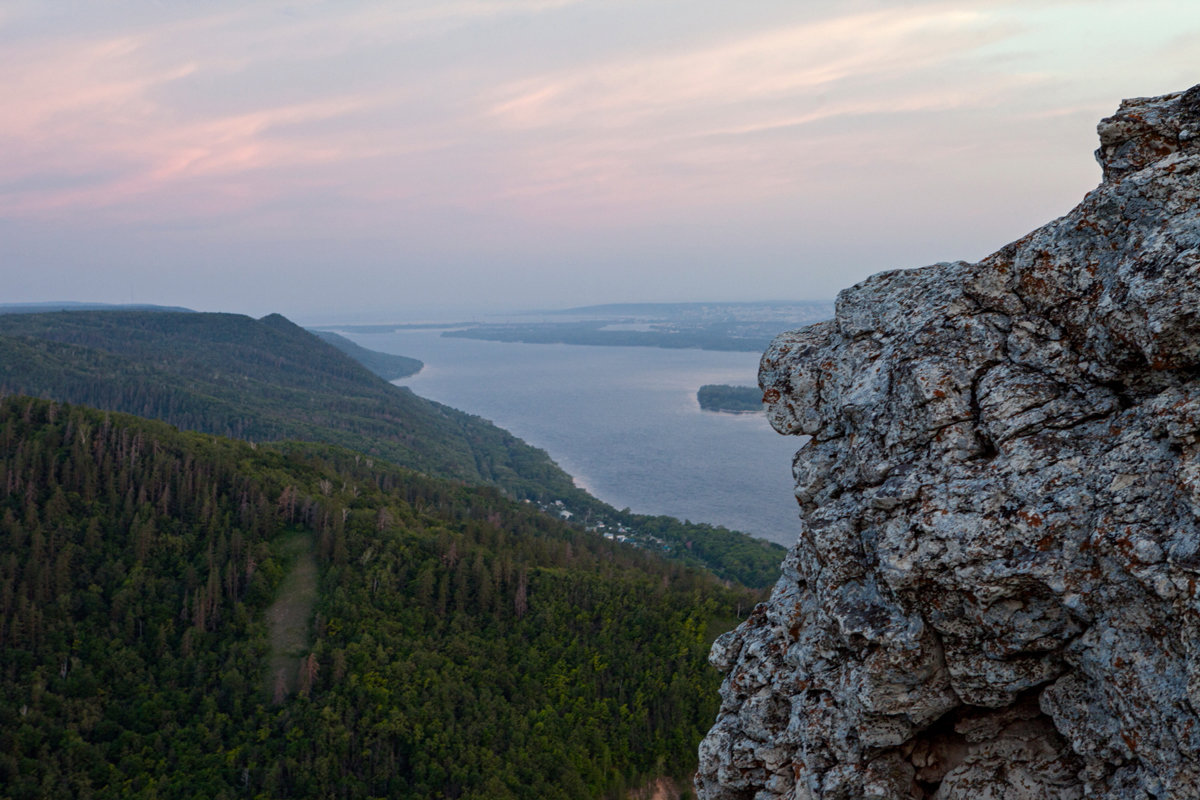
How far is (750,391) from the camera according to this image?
190500 millimetres

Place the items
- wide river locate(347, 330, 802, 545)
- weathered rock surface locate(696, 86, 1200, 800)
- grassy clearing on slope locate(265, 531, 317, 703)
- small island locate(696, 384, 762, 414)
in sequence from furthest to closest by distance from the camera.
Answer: small island locate(696, 384, 762, 414) → wide river locate(347, 330, 802, 545) → grassy clearing on slope locate(265, 531, 317, 703) → weathered rock surface locate(696, 86, 1200, 800)

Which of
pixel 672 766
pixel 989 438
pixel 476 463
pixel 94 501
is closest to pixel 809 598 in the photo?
pixel 989 438

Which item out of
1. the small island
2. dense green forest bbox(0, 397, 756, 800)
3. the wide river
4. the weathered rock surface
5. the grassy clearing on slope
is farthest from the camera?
the small island

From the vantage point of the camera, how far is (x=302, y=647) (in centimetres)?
5441

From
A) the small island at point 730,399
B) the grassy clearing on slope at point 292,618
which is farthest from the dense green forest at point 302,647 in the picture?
the small island at point 730,399

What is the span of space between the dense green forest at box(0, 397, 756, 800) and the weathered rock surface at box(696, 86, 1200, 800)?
40353mm

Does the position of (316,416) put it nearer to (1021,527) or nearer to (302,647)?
(302,647)

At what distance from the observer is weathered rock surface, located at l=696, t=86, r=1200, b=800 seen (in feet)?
21.6

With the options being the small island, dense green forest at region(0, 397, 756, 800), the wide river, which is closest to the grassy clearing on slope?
dense green forest at region(0, 397, 756, 800)

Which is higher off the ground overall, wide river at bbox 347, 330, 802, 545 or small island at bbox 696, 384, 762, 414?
small island at bbox 696, 384, 762, 414

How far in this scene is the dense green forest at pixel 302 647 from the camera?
149ft

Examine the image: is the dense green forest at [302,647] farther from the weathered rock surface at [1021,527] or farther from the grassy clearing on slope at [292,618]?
the weathered rock surface at [1021,527]

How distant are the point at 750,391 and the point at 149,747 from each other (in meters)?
160

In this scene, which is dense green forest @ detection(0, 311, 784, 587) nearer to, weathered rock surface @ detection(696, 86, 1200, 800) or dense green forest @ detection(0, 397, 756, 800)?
dense green forest @ detection(0, 397, 756, 800)
